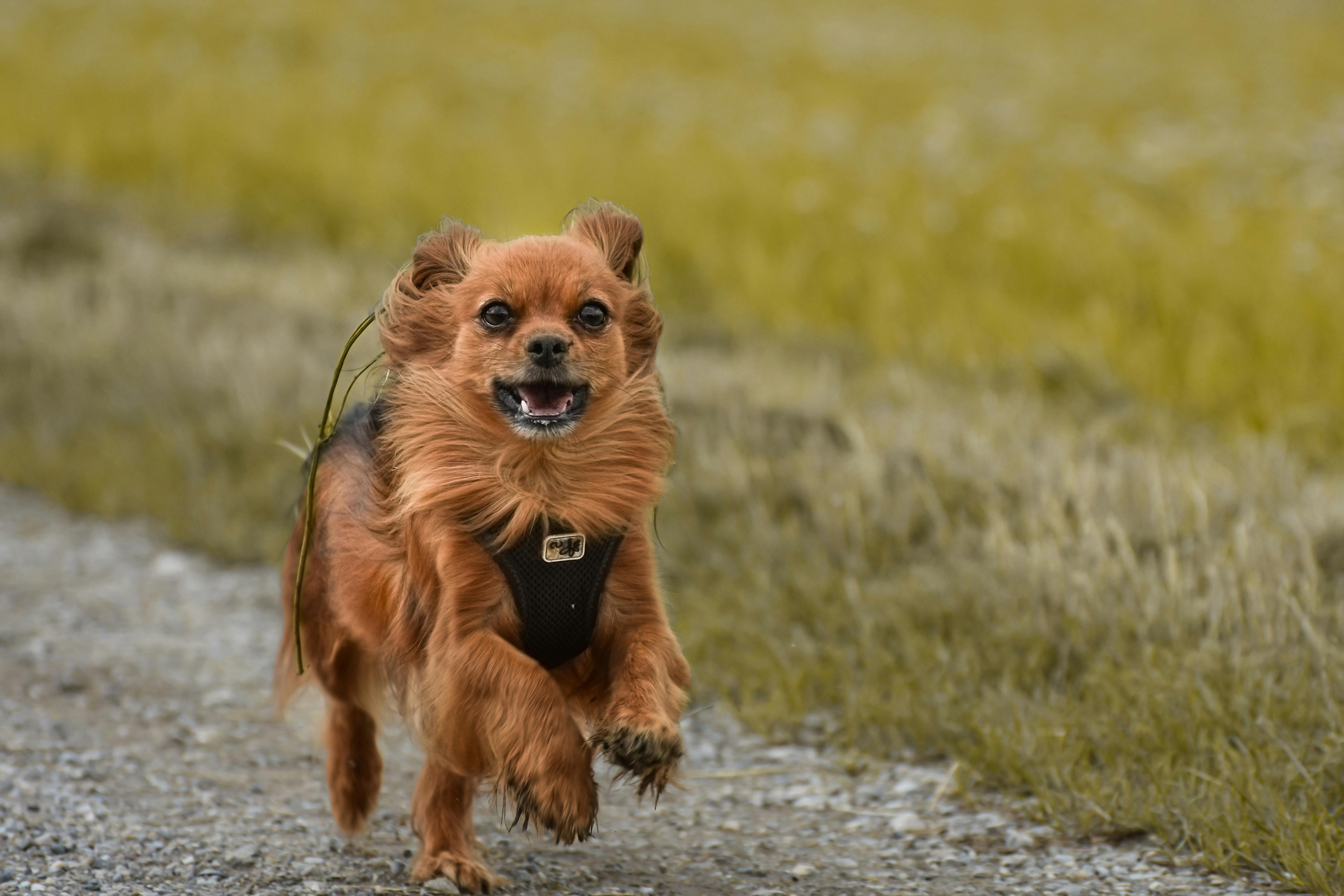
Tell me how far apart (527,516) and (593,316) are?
420 millimetres

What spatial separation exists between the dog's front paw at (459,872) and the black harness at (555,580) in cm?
63

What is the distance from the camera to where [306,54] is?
54.6 feet

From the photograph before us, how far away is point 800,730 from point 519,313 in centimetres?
209

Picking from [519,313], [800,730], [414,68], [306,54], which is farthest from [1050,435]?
[306,54]

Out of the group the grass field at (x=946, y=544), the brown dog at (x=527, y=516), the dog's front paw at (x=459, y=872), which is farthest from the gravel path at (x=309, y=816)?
the brown dog at (x=527, y=516)

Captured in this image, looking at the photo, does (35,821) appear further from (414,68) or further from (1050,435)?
(414,68)

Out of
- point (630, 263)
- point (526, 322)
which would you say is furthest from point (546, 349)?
point (630, 263)

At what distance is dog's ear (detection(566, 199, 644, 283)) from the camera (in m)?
3.21

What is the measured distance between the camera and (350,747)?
3.71 meters

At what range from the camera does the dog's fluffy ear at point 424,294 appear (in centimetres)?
312

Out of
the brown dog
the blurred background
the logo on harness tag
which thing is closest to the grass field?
the blurred background

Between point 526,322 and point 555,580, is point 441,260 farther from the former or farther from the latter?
point 555,580

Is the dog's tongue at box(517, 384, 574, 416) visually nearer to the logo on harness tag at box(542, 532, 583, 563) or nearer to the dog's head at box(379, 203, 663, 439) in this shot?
the dog's head at box(379, 203, 663, 439)

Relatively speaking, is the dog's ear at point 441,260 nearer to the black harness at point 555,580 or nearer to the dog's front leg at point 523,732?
the black harness at point 555,580
